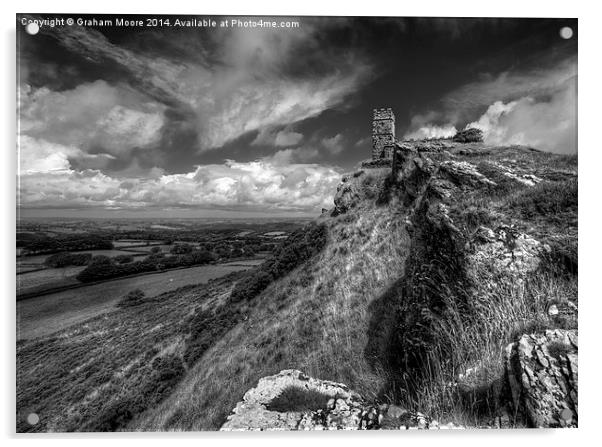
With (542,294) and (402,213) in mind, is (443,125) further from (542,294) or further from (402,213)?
(542,294)

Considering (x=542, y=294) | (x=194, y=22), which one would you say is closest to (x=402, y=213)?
(x=542, y=294)

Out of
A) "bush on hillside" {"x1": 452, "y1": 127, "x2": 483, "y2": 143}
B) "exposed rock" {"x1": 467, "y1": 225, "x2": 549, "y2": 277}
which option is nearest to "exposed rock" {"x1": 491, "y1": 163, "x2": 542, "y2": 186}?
"exposed rock" {"x1": 467, "y1": 225, "x2": 549, "y2": 277}

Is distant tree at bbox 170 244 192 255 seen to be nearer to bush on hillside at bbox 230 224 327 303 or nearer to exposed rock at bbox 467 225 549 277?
bush on hillside at bbox 230 224 327 303

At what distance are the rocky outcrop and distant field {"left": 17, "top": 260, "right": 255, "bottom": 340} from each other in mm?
4987

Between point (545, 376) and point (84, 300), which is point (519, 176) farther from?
point (84, 300)

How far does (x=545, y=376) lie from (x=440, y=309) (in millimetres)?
1246

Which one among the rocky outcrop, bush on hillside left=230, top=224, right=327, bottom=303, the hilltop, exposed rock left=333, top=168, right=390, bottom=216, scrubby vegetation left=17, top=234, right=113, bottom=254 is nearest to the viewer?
the hilltop

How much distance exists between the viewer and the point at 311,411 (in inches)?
180

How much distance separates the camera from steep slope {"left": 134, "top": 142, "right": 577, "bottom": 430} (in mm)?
3531

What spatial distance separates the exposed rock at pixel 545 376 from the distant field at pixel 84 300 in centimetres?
836

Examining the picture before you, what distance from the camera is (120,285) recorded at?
30.6 ft

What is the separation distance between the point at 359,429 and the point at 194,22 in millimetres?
8209

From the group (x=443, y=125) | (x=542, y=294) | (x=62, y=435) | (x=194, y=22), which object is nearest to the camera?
(x=542, y=294)

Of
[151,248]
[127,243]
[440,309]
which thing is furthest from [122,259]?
[440,309]
